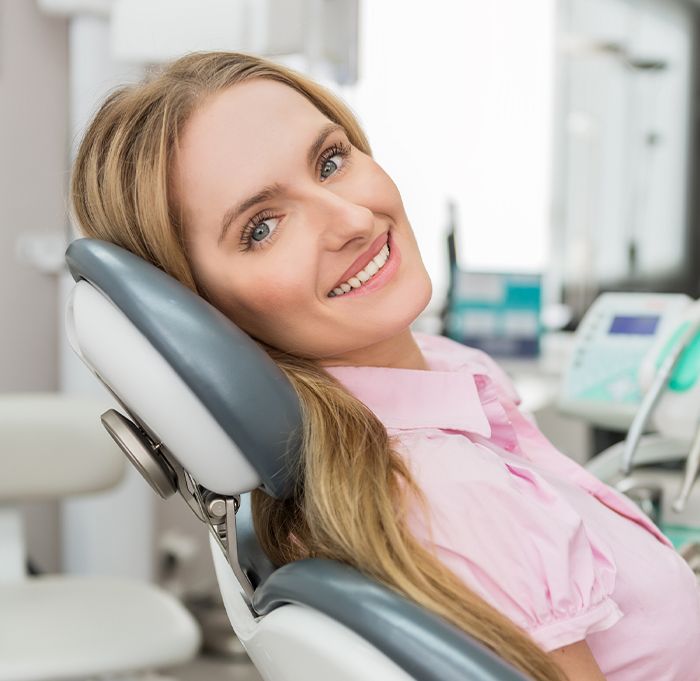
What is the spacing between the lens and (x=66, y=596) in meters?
1.95

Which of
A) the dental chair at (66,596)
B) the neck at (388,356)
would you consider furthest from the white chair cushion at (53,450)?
the neck at (388,356)

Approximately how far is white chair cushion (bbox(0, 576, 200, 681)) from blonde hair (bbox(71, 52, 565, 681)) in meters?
0.84

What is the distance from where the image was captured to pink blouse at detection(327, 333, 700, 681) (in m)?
0.85

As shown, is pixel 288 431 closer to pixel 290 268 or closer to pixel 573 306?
pixel 290 268

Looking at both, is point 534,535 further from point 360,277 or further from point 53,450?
point 53,450

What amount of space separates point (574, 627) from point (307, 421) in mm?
270

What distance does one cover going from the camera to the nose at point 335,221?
101 cm

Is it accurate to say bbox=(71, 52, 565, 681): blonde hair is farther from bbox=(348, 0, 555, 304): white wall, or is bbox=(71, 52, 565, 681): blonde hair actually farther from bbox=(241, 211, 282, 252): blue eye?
bbox=(348, 0, 555, 304): white wall

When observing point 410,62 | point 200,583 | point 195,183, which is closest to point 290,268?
point 195,183

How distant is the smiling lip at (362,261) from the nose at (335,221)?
2 centimetres

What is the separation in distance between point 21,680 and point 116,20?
1.42 metres

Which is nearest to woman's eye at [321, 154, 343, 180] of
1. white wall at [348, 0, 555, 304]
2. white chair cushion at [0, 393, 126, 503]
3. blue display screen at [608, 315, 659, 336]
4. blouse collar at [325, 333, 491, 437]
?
blouse collar at [325, 333, 491, 437]

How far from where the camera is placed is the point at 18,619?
72.1 inches

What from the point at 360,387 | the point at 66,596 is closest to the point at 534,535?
the point at 360,387
